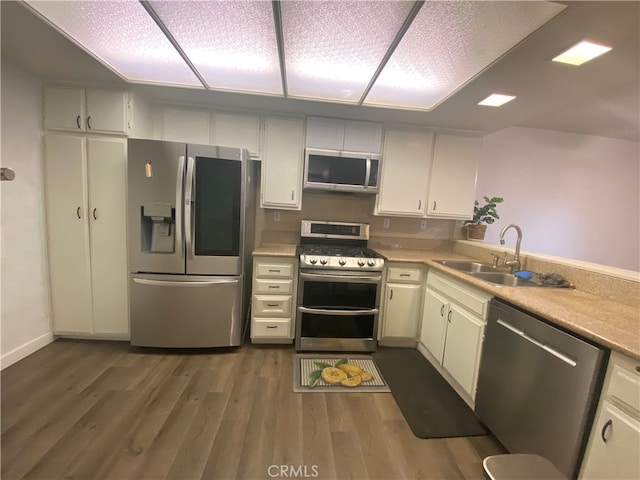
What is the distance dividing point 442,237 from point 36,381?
3995mm

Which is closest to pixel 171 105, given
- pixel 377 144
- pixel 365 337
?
pixel 377 144

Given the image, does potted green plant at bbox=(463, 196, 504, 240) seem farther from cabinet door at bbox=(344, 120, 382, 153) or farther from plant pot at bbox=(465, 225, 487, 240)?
cabinet door at bbox=(344, 120, 382, 153)

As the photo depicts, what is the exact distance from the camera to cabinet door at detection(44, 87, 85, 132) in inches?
82.8

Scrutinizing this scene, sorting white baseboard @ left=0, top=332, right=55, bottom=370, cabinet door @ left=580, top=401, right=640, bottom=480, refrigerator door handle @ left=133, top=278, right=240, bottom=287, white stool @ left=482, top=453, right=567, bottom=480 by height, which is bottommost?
white baseboard @ left=0, top=332, right=55, bottom=370

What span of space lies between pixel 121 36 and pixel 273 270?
189cm

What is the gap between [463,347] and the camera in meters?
1.87

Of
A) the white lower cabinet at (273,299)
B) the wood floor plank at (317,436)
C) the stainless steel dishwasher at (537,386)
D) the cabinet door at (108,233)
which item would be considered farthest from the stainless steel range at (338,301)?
the cabinet door at (108,233)

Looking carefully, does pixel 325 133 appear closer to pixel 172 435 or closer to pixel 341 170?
pixel 341 170

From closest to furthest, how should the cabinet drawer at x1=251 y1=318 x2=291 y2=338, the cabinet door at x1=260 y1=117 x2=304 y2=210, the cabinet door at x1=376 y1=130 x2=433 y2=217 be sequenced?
1. the cabinet drawer at x1=251 y1=318 x2=291 y2=338
2. the cabinet door at x1=260 y1=117 x2=304 y2=210
3. the cabinet door at x1=376 y1=130 x2=433 y2=217

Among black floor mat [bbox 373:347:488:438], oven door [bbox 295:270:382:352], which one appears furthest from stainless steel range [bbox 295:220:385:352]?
black floor mat [bbox 373:347:488:438]

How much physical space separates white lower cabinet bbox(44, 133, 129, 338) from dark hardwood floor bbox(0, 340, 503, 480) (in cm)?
36

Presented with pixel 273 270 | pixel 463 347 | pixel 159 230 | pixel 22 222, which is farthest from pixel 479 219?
pixel 22 222

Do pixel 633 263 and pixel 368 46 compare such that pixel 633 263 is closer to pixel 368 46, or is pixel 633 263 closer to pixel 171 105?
pixel 368 46

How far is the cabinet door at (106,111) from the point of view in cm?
214
